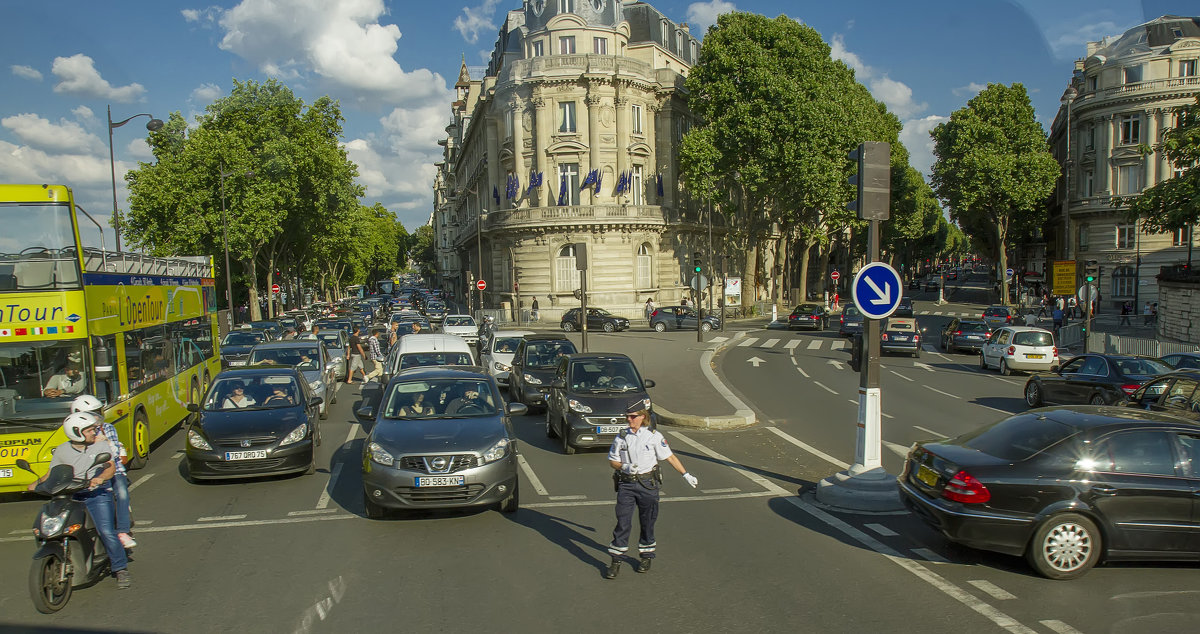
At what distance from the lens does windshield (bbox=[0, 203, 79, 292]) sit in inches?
386

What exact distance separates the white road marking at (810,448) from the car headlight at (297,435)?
7.67 meters

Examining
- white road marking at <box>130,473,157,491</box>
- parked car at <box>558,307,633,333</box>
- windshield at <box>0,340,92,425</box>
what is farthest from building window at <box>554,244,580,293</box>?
windshield at <box>0,340,92,425</box>

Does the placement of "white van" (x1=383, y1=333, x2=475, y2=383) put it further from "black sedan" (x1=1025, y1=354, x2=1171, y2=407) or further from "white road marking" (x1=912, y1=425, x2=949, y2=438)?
"black sedan" (x1=1025, y1=354, x2=1171, y2=407)

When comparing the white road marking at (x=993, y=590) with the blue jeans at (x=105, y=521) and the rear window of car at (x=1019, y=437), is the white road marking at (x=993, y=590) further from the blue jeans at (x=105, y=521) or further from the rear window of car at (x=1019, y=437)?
the blue jeans at (x=105, y=521)

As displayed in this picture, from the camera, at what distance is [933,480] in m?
7.47

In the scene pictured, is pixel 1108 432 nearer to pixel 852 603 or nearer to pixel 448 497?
pixel 852 603

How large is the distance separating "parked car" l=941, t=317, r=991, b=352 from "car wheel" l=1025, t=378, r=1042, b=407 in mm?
15800

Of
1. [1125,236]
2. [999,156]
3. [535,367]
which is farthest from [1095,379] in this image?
[1125,236]

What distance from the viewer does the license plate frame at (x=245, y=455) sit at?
1047 cm

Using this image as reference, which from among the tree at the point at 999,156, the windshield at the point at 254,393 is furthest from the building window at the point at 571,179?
the windshield at the point at 254,393

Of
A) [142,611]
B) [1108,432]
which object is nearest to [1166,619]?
[1108,432]

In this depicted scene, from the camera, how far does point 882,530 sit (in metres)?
8.44

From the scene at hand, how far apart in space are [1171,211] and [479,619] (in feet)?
89.4

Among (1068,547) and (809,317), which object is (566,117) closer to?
(809,317)
